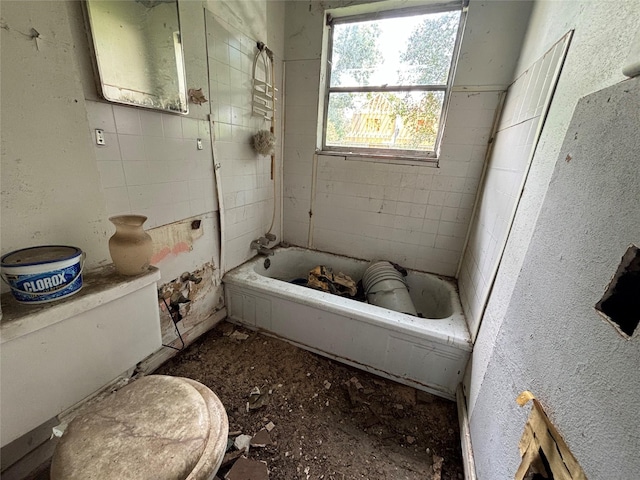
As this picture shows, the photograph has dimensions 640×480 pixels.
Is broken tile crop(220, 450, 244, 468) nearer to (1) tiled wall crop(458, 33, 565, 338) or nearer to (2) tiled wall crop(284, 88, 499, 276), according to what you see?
(1) tiled wall crop(458, 33, 565, 338)

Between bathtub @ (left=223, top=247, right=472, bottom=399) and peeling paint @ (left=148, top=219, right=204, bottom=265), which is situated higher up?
peeling paint @ (left=148, top=219, right=204, bottom=265)

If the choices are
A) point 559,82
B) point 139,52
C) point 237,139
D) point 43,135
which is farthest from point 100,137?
point 559,82

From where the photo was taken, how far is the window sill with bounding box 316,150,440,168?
6.39ft

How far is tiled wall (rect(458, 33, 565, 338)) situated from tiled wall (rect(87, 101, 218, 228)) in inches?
65.3

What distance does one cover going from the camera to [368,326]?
152 cm

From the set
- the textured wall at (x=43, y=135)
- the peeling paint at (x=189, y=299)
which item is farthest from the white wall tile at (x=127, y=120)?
the peeling paint at (x=189, y=299)

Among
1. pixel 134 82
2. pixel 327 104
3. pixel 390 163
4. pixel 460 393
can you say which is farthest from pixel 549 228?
pixel 327 104

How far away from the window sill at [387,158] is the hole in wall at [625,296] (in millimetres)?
1642

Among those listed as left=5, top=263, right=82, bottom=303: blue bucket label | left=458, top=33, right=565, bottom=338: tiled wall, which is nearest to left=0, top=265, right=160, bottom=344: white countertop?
left=5, top=263, right=82, bottom=303: blue bucket label

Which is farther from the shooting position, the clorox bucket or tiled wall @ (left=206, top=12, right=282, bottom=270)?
tiled wall @ (left=206, top=12, right=282, bottom=270)

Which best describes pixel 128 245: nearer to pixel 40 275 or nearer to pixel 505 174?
pixel 40 275

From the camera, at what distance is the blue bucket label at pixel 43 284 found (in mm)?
723

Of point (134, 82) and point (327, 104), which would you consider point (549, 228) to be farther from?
point (327, 104)

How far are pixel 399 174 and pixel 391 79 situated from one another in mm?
733
